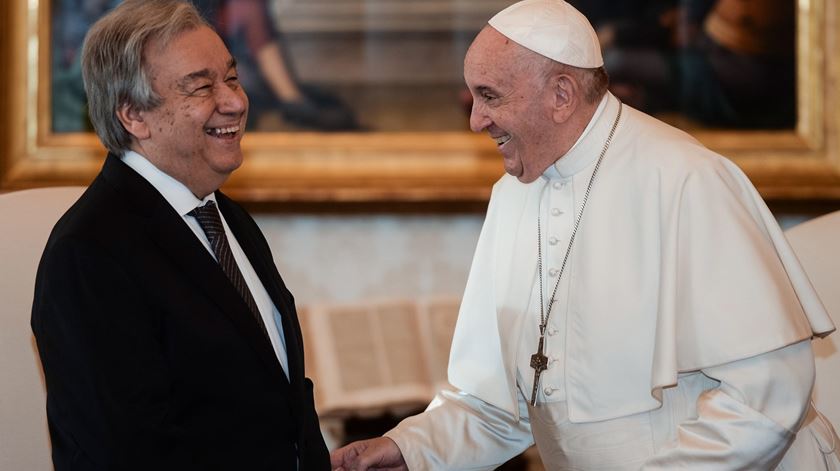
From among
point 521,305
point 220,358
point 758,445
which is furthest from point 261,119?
point 758,445

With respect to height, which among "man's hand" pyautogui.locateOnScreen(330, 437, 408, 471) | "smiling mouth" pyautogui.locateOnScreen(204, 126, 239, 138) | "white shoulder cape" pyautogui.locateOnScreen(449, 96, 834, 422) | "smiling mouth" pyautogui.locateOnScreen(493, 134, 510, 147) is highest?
"smiling mouth" pyautogui.locateOnScreen(204, 126, 239, 138)

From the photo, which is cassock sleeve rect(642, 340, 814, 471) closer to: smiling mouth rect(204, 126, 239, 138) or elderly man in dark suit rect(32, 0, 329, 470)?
elderly man in dark suit rect(32, 0, 329, 470)

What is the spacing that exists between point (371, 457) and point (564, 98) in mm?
984

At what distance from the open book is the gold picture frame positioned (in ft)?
1.77

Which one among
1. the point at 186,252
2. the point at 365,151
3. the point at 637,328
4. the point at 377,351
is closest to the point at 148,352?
the point at 186,252

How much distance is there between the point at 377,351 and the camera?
4.82m

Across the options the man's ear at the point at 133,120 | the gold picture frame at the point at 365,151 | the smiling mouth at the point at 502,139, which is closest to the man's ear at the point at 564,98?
the smiling mouth at the point at 502,139

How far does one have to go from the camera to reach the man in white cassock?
89.9 inches

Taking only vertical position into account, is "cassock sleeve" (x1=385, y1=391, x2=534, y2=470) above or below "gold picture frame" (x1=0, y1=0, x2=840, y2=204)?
below

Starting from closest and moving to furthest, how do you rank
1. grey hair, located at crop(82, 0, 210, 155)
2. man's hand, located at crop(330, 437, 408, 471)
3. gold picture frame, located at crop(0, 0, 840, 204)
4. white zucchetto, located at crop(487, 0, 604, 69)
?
grey hair, located at crop(82, 0, 210, 155) → white zucchetto, located at crop(487, 0, 604, 69) → man's hand, located at crop(330, 437, 408, 471) → gold picture frame, located at crop(0, 0, 840, 204)

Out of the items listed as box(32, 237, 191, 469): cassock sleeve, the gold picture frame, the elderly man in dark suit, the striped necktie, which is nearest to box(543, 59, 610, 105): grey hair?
the elderly man in dark suit

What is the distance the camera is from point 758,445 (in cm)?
222

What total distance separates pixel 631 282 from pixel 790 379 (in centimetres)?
42

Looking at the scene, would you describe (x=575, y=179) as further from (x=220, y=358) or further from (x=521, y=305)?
(x=220, y=358)
